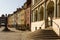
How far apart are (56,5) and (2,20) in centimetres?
11074

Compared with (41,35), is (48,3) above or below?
above

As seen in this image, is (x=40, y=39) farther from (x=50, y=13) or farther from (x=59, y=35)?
Result: (x=50, y=13)

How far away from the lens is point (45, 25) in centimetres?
3275

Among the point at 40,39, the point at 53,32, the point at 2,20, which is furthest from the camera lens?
the point at 2,20

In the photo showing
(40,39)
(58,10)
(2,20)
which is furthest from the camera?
(2,20)

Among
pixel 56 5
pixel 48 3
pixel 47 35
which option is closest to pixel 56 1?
pixel 56 5

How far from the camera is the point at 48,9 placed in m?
35.0

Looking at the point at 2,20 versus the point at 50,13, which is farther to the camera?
the point at 2,20

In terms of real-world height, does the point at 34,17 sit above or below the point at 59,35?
above

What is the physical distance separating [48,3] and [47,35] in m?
10.6

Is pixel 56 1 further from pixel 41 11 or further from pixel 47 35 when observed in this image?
pixel 41 11

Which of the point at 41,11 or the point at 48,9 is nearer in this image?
the point at 48,9

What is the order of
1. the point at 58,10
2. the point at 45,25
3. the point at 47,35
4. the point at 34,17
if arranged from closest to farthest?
the point at 47,35
the point at 58,10
the point at 45,25
the point at 34,17

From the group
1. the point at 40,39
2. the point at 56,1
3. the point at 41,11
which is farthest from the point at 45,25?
the point at 40,39
